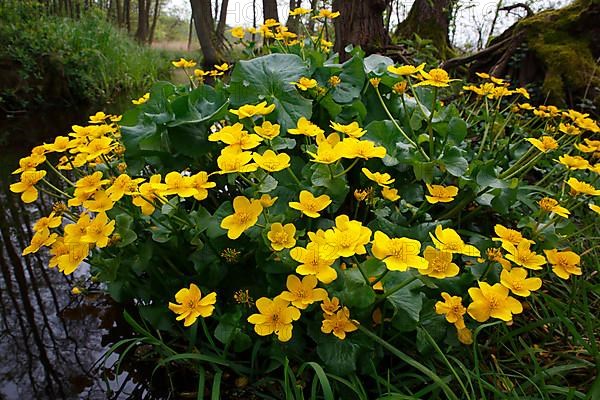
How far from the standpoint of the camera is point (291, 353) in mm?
978

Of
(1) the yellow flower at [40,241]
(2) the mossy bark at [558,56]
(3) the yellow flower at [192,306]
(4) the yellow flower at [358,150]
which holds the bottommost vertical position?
(3) the yellow flower at [192,306]

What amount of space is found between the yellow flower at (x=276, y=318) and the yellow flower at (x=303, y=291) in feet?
0.08

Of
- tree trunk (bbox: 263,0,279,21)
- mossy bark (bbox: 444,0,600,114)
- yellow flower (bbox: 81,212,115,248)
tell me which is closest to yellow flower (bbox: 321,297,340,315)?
yellow flower (bbox: 81,212,115,248)

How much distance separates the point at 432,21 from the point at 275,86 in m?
2.89

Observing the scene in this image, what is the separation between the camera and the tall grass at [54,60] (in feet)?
15.1

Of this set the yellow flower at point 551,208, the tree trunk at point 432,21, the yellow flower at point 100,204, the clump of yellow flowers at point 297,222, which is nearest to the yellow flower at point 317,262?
the clump of yellow flowers at point 297,222

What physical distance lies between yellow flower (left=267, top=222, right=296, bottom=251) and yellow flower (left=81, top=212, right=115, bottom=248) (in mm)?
330

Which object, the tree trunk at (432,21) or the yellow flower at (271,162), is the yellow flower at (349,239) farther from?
the tree trunk at (432,21)

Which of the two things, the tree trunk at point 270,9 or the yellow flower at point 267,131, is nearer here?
the yellow flower at point 267,131

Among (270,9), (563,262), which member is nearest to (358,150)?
(563,262)

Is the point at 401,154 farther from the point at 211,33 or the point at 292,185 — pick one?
→ the point at 211,33

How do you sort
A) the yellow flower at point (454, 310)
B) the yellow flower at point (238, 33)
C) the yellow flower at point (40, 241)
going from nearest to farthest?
the yellow flower at point (454, 310) → the yellow flower at point (40, 241) → the yellow flower at point (238, 33)

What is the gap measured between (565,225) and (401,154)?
436 mm

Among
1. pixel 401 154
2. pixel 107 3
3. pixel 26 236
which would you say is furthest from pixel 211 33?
pixel 401 154
